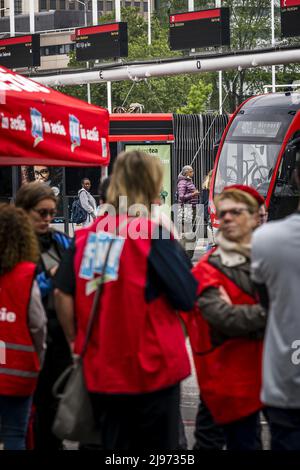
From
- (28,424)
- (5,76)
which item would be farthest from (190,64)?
(28,424)

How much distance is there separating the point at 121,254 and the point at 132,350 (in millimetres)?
428

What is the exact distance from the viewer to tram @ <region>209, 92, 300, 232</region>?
21281 millimetres

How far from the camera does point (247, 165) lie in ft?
73.1

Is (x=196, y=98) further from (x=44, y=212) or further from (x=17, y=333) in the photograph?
(x=17, y=333)

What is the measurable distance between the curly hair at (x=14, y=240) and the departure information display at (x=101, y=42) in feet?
93.1

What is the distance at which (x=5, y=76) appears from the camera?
27.9ft

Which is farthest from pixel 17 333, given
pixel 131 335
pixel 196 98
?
pixel 196 98

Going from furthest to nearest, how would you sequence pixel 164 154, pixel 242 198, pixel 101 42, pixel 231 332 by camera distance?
pixel 101 42, pixel 164 154, pixel 242 198, pixel 231 332

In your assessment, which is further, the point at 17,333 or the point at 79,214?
the point at 79,214

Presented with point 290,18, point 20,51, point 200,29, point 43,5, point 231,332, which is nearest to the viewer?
point 231,332

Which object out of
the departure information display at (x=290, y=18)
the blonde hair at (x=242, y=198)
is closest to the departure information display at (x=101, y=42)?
the departure information display at (x=290, y=18)

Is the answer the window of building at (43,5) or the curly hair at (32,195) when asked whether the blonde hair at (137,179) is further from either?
the window of building at (43,5)

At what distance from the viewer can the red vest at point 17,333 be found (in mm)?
6082

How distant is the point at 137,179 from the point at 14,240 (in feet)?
3.57
